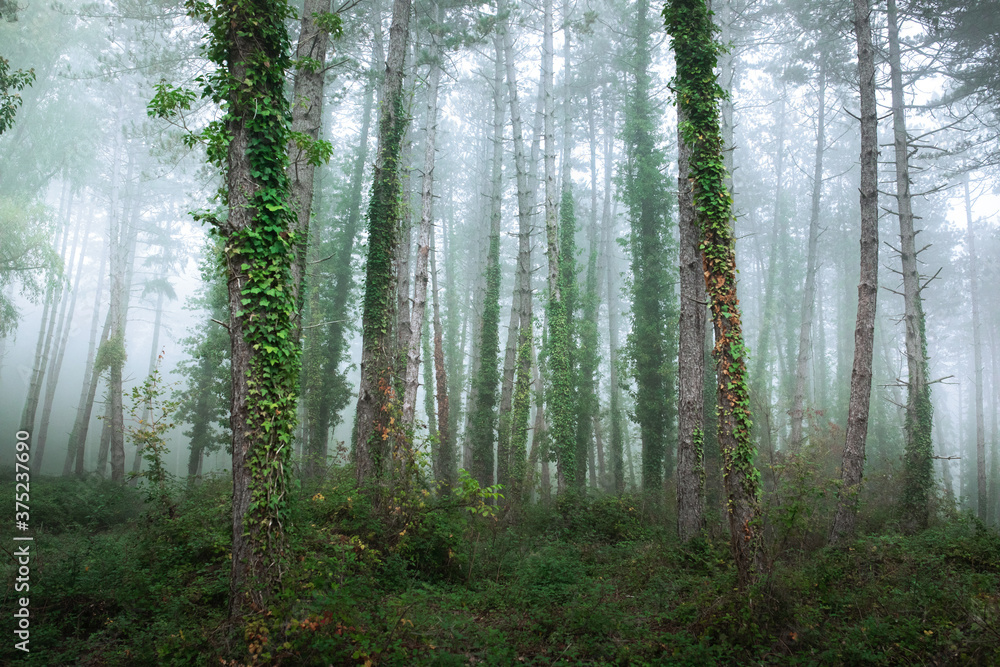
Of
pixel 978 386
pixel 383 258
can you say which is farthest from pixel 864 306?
pixel 978 386

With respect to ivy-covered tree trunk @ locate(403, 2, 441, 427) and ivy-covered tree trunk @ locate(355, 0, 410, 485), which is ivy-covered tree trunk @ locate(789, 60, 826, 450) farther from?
ivy-covered tree trunk @ locate(355, 0, 410, 485)

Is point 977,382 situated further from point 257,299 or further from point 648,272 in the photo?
point 257,299

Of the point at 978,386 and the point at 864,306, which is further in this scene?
the point at 978,386

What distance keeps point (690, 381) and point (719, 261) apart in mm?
2461

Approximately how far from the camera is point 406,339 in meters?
11.7

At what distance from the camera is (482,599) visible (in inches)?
269

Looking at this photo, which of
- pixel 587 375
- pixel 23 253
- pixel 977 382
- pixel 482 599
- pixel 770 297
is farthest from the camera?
pixel 770 297

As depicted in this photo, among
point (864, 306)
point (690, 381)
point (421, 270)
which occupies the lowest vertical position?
point (690, 381)

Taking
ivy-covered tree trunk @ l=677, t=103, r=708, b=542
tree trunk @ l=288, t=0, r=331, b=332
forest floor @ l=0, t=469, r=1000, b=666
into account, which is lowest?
forest floor @ l=0, t=469, r=1000, b=666

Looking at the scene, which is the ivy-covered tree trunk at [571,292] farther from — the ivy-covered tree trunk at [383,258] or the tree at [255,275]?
the tree at [255,275]

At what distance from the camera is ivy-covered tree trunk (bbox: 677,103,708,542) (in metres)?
8.57

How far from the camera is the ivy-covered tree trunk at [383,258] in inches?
395

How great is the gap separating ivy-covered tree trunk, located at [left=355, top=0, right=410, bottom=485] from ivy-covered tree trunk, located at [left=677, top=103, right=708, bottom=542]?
18.9 feet

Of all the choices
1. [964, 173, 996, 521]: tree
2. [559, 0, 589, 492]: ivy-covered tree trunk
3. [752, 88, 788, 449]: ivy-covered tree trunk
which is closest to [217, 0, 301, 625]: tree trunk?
[559, 0, 589, 492]: ivy-covered tree trunk
